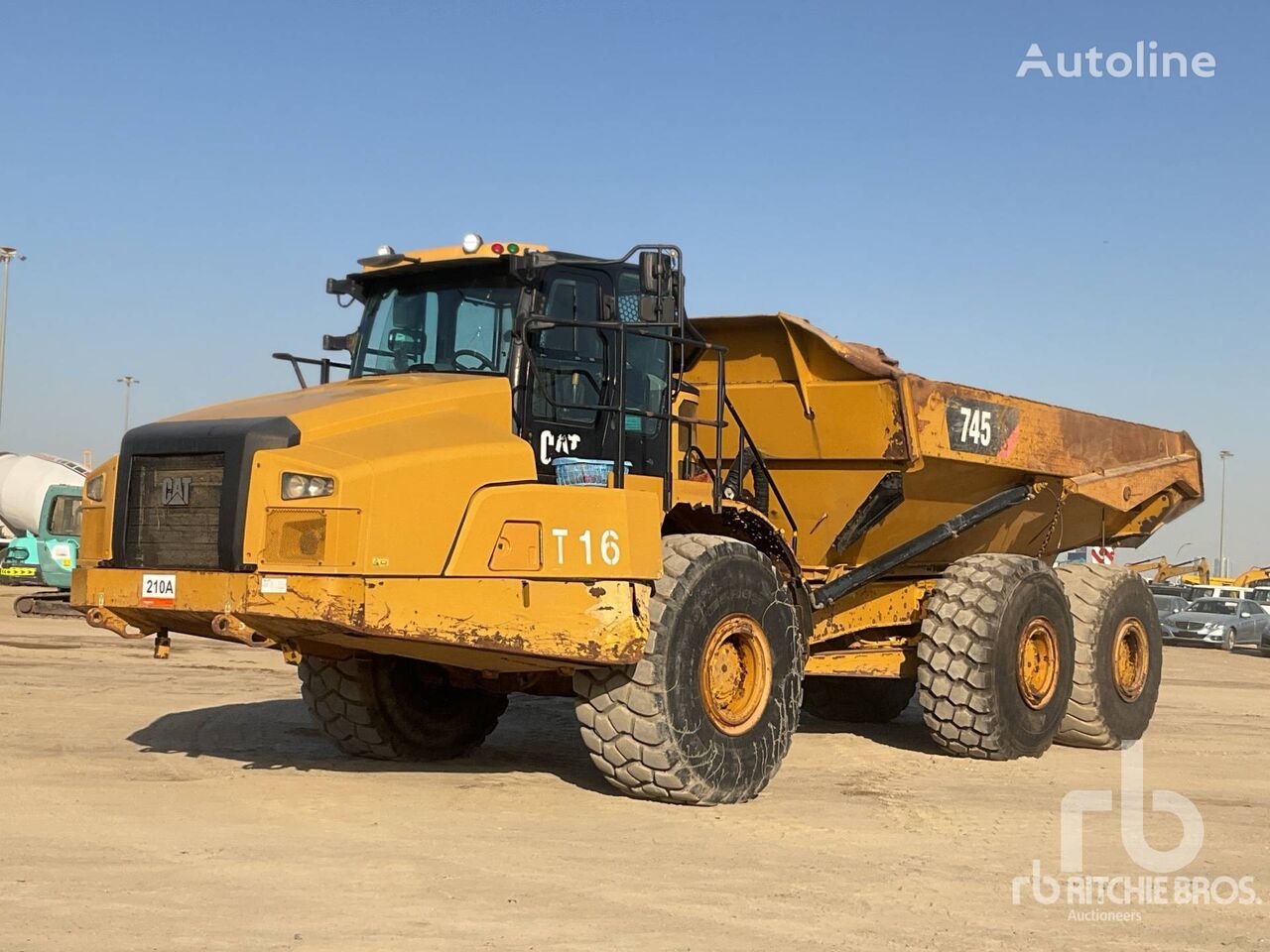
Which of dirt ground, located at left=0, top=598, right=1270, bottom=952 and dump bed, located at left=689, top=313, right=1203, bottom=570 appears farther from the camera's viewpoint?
dump bed, located at left=689, top=313, right=1203, bottom=570

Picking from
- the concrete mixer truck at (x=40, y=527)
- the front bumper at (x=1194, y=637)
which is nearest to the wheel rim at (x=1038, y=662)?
the concrete mixer truck at (x=40, y=527)

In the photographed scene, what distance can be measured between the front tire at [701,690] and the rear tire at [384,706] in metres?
1.94

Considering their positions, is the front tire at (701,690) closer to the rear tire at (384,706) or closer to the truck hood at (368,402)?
the truck hood at (368,402)

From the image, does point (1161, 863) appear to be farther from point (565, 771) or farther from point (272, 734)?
point (272, 734)

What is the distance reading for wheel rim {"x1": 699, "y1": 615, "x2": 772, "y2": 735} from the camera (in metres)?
8.23

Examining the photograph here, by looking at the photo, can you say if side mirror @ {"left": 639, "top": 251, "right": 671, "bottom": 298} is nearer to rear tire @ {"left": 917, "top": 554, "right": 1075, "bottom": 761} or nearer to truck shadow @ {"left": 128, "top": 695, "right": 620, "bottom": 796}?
truck shadow @ {"left": 128, "top": 695, "right": 620, "bottom": 796}

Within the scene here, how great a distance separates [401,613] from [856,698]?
22.8 ft

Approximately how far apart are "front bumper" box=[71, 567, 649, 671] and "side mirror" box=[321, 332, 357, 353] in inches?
87.4

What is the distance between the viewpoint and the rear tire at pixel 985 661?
10.3m

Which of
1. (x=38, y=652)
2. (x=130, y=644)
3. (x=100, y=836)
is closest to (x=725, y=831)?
(x=100, y=836)

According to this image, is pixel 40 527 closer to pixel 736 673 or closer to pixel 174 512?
pixel 174 512

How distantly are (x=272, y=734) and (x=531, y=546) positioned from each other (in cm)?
419

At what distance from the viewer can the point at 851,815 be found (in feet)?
26.6

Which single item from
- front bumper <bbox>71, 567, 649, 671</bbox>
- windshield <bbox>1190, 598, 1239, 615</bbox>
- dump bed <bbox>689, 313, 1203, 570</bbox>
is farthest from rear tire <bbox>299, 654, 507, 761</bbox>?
windshield <bbox>1190, 598, 1239, 615</bbox>
